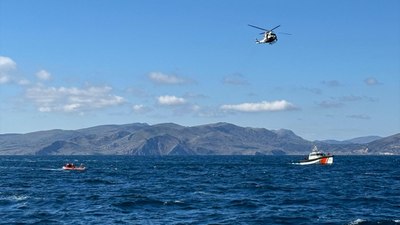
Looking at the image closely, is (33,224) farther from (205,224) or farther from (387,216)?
(387,216)

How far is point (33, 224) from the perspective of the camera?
61250 millimetres

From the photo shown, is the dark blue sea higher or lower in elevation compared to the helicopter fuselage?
lower

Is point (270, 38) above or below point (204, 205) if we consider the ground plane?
above

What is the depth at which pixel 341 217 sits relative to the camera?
6425cm

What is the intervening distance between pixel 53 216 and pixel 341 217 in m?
34.5

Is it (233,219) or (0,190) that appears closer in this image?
(233,219)

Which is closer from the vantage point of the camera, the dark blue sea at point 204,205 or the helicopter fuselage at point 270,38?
the dark blue sea at point 204,205

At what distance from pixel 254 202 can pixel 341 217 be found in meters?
17.9

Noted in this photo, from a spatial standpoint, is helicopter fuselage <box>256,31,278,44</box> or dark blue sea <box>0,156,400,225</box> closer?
dark blue sea <box>0,156,400,225</box>

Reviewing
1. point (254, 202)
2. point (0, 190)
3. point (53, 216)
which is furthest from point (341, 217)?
point (0, 190)

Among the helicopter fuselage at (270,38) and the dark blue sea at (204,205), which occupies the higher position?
the helicopter fuselage at (270,38)

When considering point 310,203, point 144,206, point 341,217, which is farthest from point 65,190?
point 341,217

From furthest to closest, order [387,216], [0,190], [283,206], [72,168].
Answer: [72,168]
[0,190]
[283,206]
[387,216]

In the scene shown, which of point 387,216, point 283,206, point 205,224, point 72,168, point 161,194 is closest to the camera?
point 205,224
